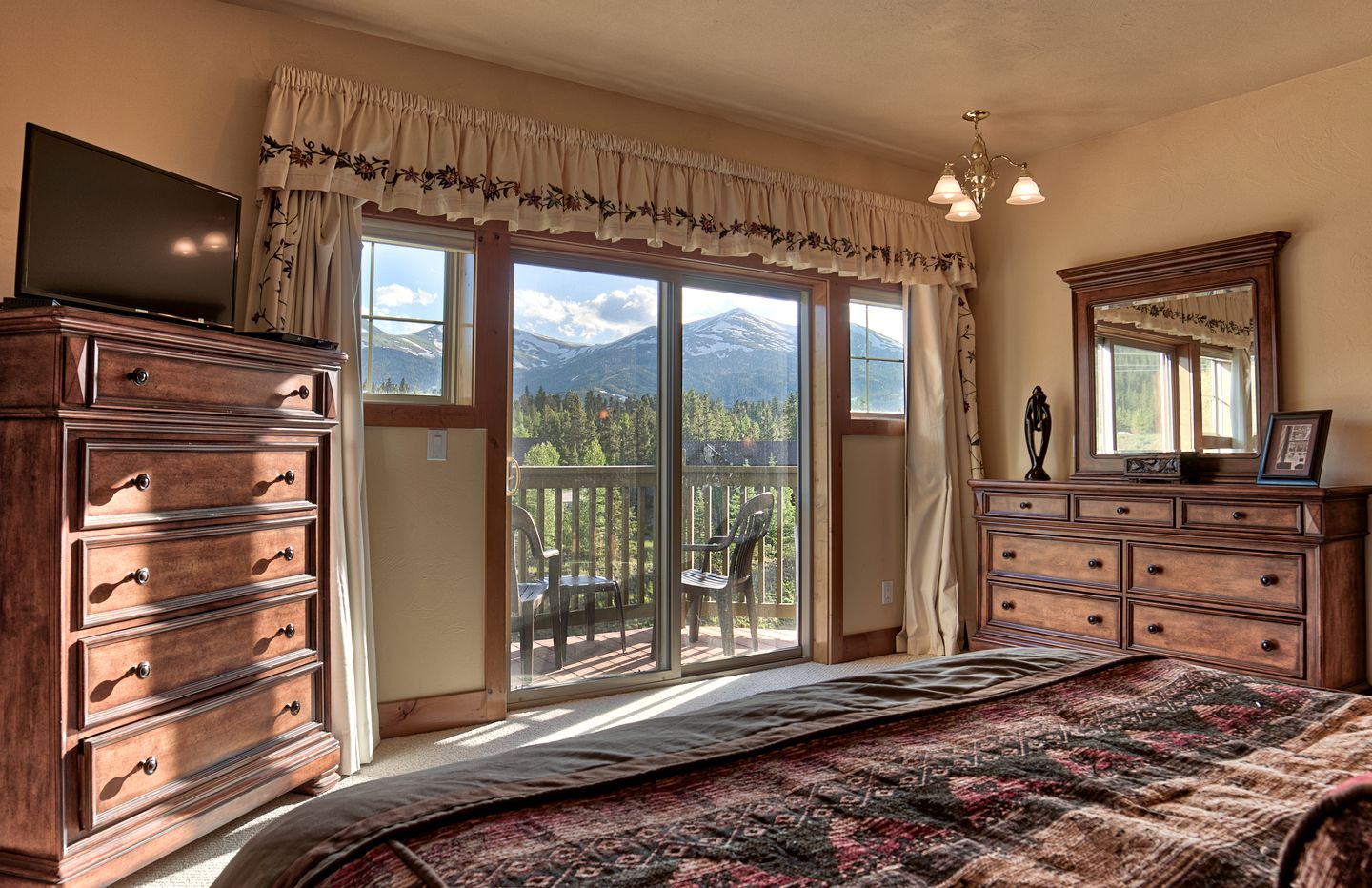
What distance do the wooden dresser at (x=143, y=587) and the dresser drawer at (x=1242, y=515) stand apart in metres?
3.26

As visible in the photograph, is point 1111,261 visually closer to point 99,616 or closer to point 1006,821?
point 1006,821

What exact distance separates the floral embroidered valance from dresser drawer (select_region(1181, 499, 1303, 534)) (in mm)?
1766

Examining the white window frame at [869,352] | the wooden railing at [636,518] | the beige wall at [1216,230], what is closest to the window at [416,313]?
the wooden railing at [636,518]

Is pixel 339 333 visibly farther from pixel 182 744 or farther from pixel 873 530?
pixel 873 530

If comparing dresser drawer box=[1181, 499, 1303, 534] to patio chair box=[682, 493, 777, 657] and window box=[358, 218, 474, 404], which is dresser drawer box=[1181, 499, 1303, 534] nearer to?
patio chair box=[682, 493, 777, 657]

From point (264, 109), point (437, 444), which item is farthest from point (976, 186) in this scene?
point (264, 109)

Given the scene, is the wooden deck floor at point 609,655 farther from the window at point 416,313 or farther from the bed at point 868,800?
the bed at point 868,800

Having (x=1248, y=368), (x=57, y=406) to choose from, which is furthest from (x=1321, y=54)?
(x=57, y=406)

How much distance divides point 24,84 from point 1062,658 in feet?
10.5

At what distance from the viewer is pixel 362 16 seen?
296cm

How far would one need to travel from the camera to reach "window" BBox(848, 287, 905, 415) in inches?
174

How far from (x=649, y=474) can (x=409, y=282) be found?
52.3 inches

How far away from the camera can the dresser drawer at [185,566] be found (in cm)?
191

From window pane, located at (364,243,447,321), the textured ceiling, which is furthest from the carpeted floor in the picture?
the textured ceiling
